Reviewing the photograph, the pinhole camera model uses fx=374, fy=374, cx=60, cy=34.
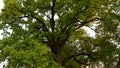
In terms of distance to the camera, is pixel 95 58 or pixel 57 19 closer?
pixel 57 19

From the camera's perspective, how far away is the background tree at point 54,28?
3077 centimetres

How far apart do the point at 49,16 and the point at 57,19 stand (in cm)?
83

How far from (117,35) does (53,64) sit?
25.3 feet

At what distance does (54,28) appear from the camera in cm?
3409

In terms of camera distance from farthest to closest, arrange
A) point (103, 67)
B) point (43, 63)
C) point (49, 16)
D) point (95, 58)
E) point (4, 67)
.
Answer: point (103, 67) < point (95, 58) < point (49, 16) < point (4, 67) < point (43, 63)

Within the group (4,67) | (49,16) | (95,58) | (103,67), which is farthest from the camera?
(103,67)

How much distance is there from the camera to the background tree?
30.8m

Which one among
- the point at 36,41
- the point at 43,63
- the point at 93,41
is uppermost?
the point at 93,41

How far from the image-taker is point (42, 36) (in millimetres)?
33406

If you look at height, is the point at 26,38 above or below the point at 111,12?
below

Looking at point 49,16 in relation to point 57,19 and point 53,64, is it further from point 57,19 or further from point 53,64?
point 53,64

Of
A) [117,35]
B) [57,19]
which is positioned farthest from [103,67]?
[57,19]

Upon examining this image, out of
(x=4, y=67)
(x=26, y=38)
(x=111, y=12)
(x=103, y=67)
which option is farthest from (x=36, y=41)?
(x=103, y=67)

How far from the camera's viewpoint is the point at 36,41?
31.2 meters
